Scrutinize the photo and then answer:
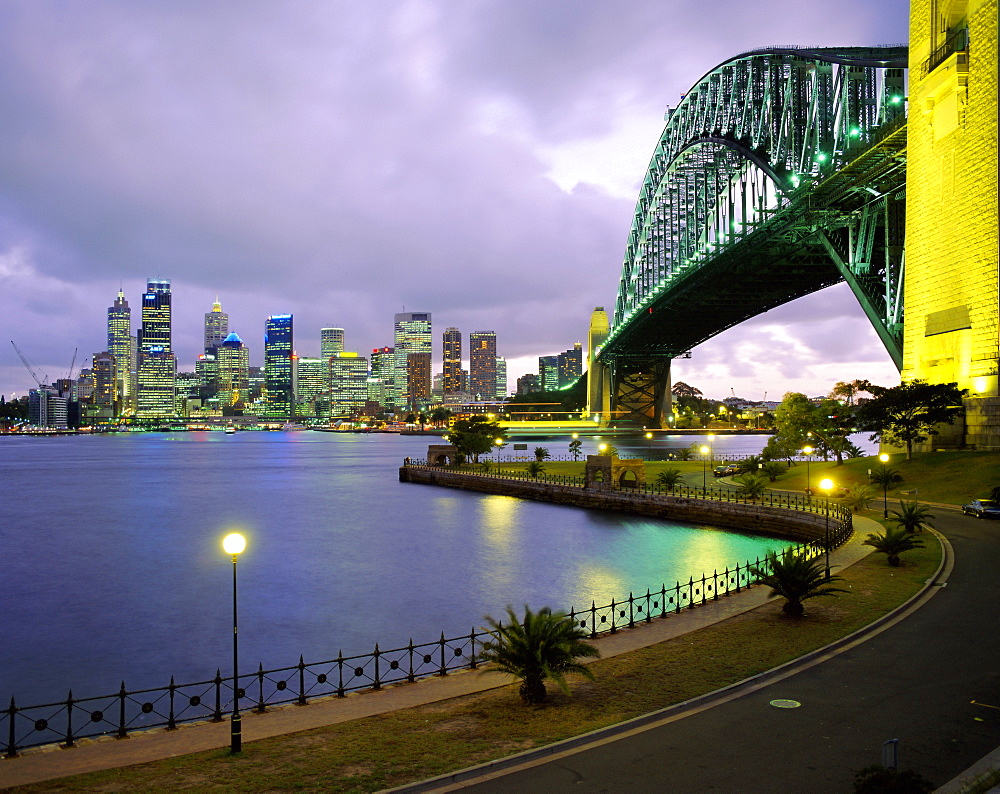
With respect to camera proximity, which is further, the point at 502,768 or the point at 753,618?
the point at 753,618

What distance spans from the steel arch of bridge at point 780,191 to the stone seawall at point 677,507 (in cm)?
1720

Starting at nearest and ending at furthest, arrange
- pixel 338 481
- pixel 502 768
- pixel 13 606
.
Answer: pixel 502 768
pixel 13 606
pixel 338 481

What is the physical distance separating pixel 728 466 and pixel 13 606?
5669 centimetres

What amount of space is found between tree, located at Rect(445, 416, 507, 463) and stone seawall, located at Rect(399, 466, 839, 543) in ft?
38.7

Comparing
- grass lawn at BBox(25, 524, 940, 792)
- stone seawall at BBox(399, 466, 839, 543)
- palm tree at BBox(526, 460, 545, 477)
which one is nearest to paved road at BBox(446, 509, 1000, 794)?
grass lawn at BBox(25, 524, 940, 792)

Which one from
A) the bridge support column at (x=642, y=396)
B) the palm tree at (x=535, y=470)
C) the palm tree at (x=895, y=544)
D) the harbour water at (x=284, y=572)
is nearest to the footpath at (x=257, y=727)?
the harbour water at (x=284, y=572)

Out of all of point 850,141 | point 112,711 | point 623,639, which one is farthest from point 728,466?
point 112,711

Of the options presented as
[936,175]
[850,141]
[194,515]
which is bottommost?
[194,515]

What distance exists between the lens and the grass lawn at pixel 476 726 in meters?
10.5

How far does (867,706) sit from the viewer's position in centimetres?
1238

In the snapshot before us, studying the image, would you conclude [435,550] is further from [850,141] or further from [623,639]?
[850,141]

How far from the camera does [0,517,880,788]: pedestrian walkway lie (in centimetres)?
1134

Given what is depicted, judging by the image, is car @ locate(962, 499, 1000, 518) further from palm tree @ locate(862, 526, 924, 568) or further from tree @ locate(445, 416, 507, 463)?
tree @ locate(445, 416, 507, 463)

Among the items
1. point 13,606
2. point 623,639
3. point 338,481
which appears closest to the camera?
point 623,639
